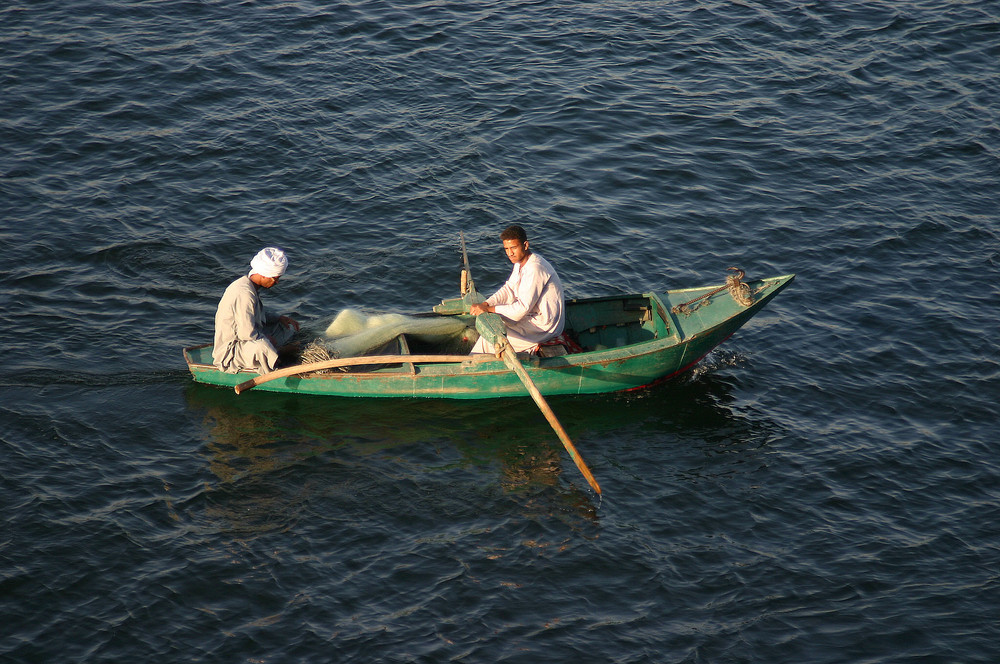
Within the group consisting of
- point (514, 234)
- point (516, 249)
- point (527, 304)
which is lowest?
point (527, 304)

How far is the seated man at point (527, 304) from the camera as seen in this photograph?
9602mm

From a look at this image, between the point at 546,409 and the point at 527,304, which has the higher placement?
the point at 527,304

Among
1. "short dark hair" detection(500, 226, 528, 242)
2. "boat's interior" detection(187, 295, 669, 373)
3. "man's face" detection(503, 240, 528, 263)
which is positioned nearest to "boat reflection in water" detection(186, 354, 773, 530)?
"boat's interior" detection(187, 295, 669, 373)

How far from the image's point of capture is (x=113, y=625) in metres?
7.26

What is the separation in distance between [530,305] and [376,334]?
1.73m

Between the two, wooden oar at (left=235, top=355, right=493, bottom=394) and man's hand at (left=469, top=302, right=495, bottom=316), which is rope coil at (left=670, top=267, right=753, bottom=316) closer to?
man's hand at (left=469, top=302, right=495, bottom=316)

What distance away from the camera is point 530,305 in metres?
9.69

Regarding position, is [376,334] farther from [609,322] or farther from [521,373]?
[609,322]

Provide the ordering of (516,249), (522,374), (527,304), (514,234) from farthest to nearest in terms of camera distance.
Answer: (527,304)
(516,249)
(514,234)
(522,374)

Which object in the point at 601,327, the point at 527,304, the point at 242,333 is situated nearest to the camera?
the point at 242,333

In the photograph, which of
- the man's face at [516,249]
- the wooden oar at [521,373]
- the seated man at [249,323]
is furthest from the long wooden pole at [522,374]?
the seated man at [249,323]

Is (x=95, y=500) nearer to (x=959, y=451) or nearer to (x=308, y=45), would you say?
(x=959, y=451)

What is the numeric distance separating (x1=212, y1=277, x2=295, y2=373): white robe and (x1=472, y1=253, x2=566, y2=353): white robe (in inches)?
→ 89.8

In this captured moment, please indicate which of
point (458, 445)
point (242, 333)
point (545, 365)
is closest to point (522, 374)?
point (545, 365)
